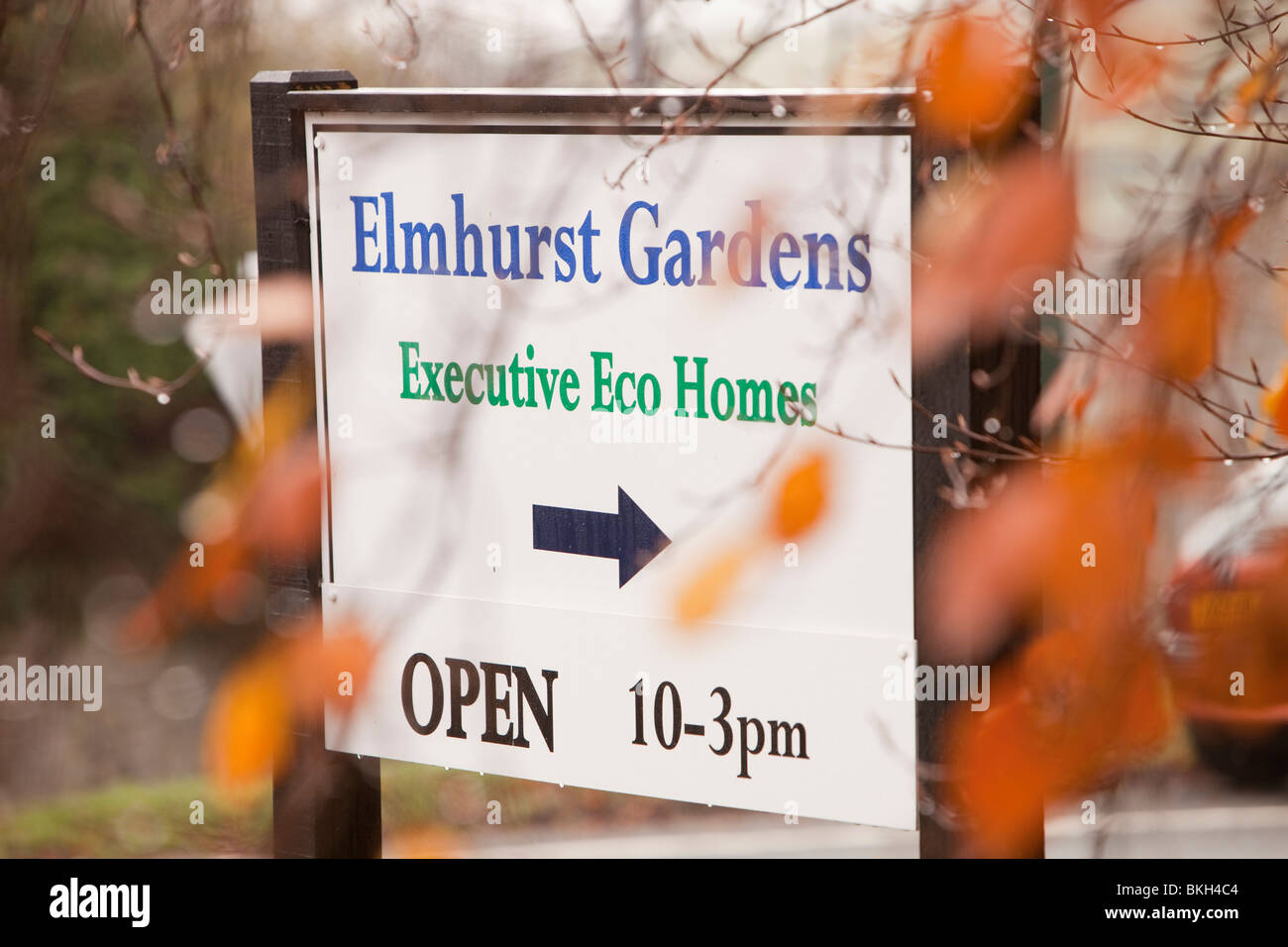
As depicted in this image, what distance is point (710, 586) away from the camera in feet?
8.72

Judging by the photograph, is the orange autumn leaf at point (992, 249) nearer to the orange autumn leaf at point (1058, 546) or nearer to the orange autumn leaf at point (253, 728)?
the orange autumn leaf at point (1058, 546)

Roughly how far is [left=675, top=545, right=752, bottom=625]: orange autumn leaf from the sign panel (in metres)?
0.02

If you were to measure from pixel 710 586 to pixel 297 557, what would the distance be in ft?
2.99

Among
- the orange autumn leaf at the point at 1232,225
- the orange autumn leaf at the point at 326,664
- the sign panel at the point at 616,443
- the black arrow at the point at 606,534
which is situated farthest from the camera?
the orange autumn leaf at the point at 326,664

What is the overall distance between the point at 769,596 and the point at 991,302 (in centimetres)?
61

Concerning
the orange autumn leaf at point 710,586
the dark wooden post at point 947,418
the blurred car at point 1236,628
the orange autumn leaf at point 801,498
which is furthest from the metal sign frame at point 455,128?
the blurred car at point 1236,628

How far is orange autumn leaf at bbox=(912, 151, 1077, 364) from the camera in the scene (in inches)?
90.5

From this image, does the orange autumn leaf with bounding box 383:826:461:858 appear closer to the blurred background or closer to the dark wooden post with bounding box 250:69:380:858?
the blurred background

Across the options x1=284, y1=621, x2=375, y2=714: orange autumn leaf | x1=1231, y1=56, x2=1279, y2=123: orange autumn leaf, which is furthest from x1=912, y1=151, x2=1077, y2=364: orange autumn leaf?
x1=284, y1=621, x2=375, y2=714: orange autumn leaf

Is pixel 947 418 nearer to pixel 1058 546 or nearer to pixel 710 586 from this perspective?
pixel 1058 546

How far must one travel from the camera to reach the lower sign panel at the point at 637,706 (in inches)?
101

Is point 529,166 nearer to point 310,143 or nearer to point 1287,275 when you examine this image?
point 310,143

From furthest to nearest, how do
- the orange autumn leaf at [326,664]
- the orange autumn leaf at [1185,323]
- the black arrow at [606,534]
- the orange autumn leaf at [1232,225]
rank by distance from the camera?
the orange autumn leaf at [326,664], the black arrow at [606,534], the orange autumn leaf at [1232,225], the orange autumn leaf at [1185,323]

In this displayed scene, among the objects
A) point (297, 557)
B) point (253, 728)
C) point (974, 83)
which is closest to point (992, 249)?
point (974, 83)
